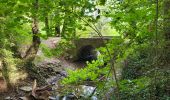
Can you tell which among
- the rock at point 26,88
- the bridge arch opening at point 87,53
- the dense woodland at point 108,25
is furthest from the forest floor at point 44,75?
the dense woodland at point 108,25

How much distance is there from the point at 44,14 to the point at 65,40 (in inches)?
22.3

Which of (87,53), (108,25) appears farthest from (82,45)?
(108,25)

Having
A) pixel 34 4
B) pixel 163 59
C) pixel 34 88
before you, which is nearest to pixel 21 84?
pixel 34 88

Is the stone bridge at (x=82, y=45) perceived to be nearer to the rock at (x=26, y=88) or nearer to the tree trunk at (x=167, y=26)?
the rock at (x=26, y=88)

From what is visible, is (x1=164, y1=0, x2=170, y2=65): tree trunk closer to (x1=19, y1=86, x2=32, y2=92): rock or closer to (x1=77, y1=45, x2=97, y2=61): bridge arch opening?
(x1=19, y1=86, x2=32, y2=92): rock

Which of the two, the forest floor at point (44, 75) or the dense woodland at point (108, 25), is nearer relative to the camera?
the dense woodland at point (108, 25)

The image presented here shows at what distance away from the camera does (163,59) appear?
5.26 metres

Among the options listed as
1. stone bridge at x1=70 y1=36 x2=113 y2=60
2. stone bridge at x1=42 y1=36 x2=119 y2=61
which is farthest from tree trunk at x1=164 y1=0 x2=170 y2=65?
stone bridge at x1=70 y1=36 x2=113 y2=60

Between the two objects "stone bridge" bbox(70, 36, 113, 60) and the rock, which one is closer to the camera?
the rock

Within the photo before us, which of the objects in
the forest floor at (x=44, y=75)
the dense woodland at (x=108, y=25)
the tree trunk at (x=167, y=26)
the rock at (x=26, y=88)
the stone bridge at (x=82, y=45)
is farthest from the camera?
the stone bridge at (x=82, y=45)

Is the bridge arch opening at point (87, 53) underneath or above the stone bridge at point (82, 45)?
underneath

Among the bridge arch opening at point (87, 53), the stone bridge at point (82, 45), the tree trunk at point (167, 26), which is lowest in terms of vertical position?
the bridge arch opening at point (87, 53)

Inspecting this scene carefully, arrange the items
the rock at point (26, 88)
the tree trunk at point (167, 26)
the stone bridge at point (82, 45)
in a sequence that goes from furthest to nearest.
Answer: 1. the stone bridge at point (82, 45)
2. the rock at point (26, 88)
3. the tree trunk at point (167, 26)

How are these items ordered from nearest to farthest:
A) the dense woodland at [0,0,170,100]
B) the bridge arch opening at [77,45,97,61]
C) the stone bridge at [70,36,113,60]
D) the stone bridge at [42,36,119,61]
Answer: the dense woodland at [0,0,170,100], the stone bridge at [42,36,119,61], the stone bridge at [70,36,113,60], the bridge arch opening at [77,45,97,61]
